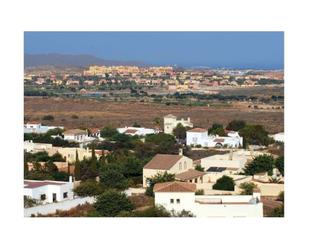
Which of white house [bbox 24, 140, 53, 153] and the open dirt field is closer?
white house [bbox 24, 140, 53, 153]

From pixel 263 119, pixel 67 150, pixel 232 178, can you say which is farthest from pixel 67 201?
pixel 263 119

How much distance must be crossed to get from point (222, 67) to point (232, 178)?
76.6 feet

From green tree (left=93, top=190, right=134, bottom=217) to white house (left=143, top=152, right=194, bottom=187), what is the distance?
334 cm

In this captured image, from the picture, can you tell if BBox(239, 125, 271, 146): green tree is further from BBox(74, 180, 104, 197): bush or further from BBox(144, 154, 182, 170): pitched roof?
BBox(74, 180, 104, 197): bush

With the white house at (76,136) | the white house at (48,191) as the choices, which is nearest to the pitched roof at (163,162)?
the white house at (48,191)

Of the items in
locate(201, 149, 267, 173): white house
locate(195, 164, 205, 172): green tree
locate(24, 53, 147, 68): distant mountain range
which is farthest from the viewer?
locate(24, 53, 147, 68): distant mountain range

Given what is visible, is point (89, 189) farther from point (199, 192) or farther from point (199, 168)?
point (199, 168)

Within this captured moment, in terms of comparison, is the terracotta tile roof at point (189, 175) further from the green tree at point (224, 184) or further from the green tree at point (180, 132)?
the green tree at point (180, 132)

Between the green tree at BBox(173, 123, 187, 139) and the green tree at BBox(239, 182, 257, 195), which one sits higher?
the green tree at BBox(173, 123, 187, 139)

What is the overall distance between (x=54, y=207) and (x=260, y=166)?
19.2 ft

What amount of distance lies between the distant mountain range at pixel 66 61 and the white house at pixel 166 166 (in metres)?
19.6

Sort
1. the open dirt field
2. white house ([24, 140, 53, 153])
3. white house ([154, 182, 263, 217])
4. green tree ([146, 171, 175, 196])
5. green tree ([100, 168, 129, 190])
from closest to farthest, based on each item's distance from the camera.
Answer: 1. white house ([154, 182, 263, 217])
2. green tree ([100, 168, 129, 190])
3. green tree ([146, 171, 175, 196])
4. white house ([24, 140, 53, 153])
5. the open dirt field

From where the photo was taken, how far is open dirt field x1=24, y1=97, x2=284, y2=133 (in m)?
30.6

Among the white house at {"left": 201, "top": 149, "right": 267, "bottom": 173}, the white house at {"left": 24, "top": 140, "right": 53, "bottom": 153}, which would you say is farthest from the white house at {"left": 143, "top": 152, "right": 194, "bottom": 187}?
the white house at {"left": 24, "top": 140, "right": 53, "bottom": 153}
